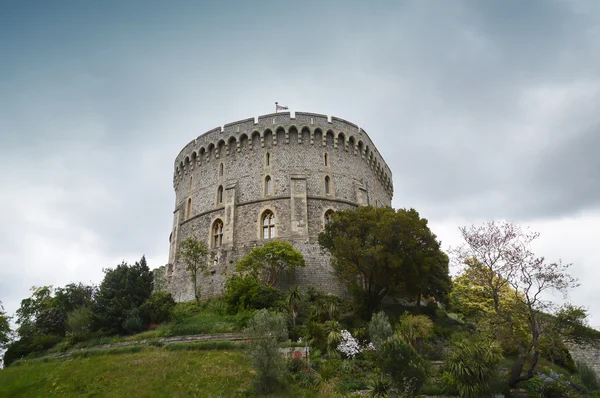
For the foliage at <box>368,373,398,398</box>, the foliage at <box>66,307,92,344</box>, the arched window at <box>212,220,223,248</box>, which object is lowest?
the foliage at <box>368,373,398,398</box>

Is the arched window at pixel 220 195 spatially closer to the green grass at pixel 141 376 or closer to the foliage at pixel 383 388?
the green grass at pixel 141 376

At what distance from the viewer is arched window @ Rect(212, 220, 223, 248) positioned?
3162 cm

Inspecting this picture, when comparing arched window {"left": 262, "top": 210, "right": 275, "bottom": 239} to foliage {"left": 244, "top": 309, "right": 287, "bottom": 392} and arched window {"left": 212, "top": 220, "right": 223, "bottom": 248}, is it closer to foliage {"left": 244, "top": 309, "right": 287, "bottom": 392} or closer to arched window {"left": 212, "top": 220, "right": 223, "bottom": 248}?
arched window {"left": 212, "top": 220, "right": 223, "bottom": 248}

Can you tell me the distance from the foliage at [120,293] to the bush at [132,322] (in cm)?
29

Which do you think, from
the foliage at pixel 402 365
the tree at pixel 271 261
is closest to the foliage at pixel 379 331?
the foliage at pixel 402 365

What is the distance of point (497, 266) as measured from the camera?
1888 cm

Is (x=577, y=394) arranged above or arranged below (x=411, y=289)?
below

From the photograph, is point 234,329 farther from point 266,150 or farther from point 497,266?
point 266,150

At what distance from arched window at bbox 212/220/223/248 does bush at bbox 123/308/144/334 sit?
938 centimetres

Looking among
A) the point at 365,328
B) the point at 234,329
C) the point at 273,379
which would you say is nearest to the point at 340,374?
the point at 273,379

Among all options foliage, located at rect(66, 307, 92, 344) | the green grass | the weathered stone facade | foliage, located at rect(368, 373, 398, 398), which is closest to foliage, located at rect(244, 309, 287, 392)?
the green grass

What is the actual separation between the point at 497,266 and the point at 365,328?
634cm

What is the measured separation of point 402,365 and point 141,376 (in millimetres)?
A: 9278

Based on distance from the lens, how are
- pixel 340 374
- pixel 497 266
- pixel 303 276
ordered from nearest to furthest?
pixel 340 374 → pixel 497 266 → pixel 303 276
